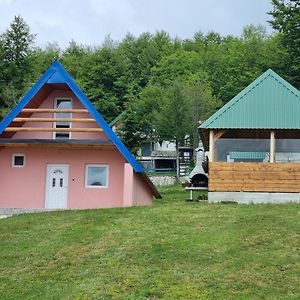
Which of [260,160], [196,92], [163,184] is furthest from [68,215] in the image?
[196,92]

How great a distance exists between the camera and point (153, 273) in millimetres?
9062

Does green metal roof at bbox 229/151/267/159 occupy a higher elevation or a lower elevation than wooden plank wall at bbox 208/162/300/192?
higher

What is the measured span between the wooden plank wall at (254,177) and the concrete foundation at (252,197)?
0.13 metres

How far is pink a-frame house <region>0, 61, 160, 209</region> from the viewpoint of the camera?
20.0 meters

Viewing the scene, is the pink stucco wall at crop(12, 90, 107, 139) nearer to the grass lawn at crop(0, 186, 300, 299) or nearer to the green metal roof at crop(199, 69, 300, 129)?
the green metal roof at crop(199, 69, 300, 129)

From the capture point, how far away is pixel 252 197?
1811cm

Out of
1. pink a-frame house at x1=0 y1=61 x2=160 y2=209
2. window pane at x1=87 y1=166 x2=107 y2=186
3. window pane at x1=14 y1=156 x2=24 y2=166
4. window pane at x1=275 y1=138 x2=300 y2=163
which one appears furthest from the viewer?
window pane at x1=14 y1=156 x2=24 y2=166

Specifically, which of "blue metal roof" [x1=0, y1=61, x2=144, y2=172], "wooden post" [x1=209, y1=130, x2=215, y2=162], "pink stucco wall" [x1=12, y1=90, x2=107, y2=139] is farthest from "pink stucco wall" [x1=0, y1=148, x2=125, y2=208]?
"wooden post" [x1=209, y1=130, x2=215, y2=162]

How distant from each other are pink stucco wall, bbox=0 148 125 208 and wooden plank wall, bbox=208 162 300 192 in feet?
12.6

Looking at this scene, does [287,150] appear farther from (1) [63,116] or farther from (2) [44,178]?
(2) [44,178]

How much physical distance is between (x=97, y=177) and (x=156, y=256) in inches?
413

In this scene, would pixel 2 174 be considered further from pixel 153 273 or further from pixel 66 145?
pixel 153 273

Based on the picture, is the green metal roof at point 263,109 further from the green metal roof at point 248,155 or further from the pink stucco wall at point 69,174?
the pink stucco wall at point 69,174

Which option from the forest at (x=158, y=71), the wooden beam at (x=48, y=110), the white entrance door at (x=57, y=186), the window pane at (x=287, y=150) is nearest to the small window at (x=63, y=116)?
the wooden beam at (x=48, y=110)
